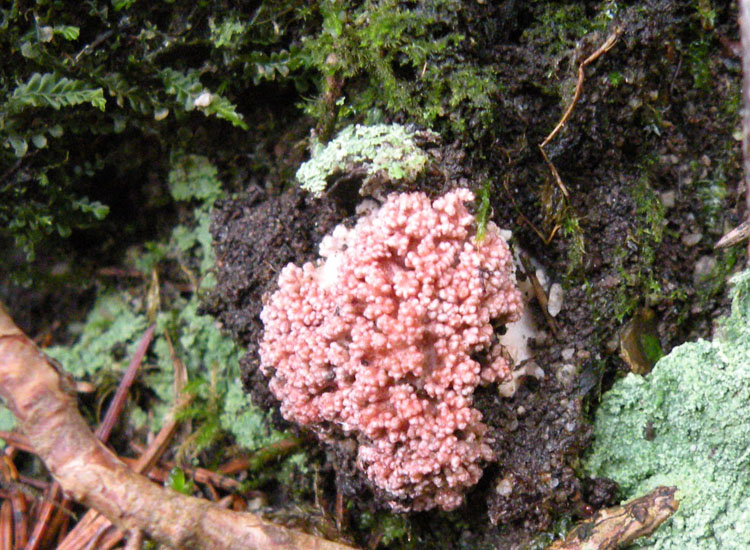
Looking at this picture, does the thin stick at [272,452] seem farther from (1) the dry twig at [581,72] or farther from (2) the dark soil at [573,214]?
(1) the dry twig at [581,72]

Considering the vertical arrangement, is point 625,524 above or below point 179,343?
below

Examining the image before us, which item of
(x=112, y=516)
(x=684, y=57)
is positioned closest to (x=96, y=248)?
(x=112, y=516)

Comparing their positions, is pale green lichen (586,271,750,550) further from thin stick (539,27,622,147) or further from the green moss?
thin stick (539,27,622,147)

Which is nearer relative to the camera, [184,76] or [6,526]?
[184,76]

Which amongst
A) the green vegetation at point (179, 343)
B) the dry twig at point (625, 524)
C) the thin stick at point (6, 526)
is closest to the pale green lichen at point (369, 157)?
the green vegetation at point (179, 343)

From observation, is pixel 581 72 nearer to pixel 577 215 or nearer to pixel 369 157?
pixel 577 215

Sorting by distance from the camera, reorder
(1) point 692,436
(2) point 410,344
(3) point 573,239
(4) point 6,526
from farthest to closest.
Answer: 1. (4) point 6,526
2. (3) point 573,239
3. (1) point 692,436
4. (2) point 410,344

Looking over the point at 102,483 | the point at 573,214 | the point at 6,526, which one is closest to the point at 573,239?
the point at 573,214
